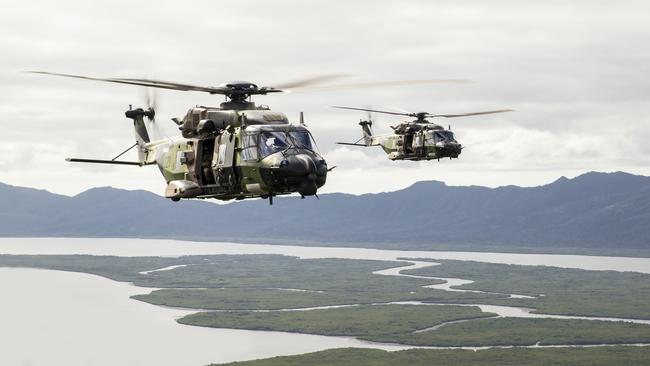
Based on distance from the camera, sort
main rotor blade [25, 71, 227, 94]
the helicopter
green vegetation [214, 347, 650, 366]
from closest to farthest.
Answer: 1. main rotor blade [25, 71, 227, 94]
2. the helicopter
3. green vegetation [214, 347, 650, 366]

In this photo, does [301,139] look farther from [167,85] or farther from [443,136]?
[443,136]

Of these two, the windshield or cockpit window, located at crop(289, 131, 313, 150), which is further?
cockpit window, located at crop(289, 131, 313, 150)

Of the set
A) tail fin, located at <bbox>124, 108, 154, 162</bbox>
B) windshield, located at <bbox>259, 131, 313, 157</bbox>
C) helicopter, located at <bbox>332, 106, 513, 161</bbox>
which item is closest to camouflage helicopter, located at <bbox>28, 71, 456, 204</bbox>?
windshield, located at <bbox>259, 131, 313, 157</bbox>

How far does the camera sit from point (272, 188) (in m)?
38.6

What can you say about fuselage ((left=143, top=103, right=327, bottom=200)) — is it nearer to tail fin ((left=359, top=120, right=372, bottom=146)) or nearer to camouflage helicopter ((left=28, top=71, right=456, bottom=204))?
camouflage helicopter ((left=28, top=71, right=456, bottom=204))

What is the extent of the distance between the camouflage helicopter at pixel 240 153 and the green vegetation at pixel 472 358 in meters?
121

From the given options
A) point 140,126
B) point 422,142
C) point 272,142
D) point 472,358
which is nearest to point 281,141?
point 272,142

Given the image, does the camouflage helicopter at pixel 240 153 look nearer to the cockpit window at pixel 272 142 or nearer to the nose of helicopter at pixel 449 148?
the cockpit window at pixel 272 142

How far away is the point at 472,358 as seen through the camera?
17075cm

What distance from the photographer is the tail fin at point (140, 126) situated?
51656 mm

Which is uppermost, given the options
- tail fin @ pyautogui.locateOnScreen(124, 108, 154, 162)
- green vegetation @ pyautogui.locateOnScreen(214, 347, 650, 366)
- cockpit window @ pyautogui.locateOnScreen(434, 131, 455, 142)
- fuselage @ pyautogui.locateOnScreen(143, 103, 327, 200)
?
cockpit window @ pyautogui.locateOnScreen(434, 131, 455, 142)

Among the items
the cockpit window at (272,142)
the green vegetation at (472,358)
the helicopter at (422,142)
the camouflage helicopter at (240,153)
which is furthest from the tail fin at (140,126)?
the green vegetation at (472,358)

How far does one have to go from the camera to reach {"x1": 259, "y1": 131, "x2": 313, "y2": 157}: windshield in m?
39.2

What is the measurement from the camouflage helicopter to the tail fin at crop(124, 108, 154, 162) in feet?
24.4
